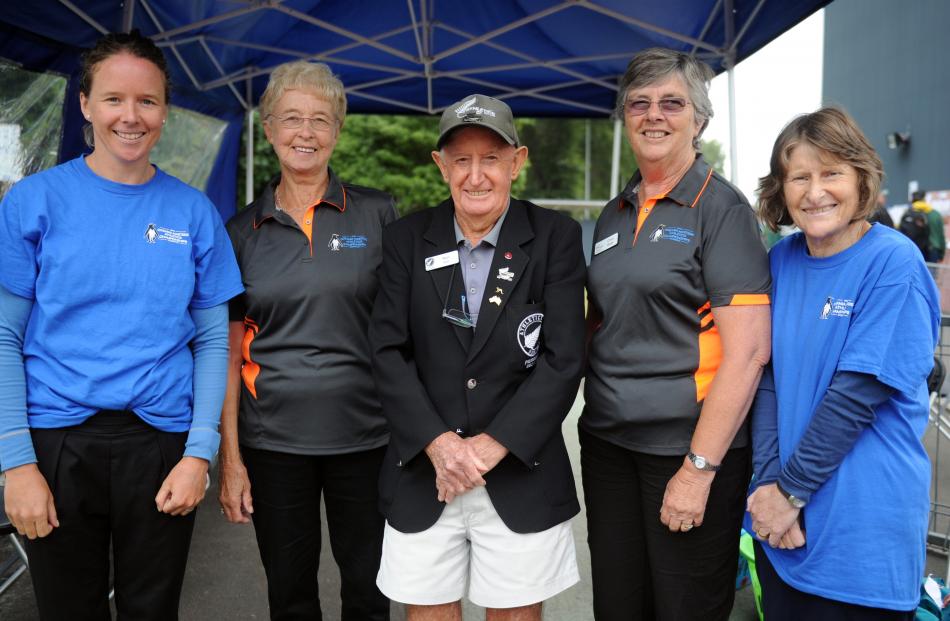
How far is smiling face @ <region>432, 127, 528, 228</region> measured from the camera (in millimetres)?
2098

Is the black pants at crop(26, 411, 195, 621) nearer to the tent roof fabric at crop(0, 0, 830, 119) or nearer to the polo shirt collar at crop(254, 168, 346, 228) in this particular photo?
the polo shirt collar at crop(254, 168, 346, 228)

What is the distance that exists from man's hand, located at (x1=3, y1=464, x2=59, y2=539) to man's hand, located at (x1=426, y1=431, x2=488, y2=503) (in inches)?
41.3

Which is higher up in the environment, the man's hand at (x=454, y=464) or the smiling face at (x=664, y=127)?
the smiling face at (x=664, y=127)

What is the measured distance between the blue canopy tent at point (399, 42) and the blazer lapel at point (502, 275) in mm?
3216

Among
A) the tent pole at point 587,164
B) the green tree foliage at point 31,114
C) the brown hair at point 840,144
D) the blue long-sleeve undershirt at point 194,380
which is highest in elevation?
the tent pole at point 587,164

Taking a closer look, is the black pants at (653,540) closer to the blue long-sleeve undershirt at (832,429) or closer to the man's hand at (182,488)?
the blue long-sleeve undershirt at (832,429)

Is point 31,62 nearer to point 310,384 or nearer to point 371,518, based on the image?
point 310,384

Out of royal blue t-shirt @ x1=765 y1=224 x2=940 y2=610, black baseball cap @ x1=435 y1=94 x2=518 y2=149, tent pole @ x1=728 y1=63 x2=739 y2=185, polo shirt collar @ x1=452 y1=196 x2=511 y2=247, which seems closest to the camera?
royal blue t-shirt @ x1=765 y1=224 x2=940 y2=610

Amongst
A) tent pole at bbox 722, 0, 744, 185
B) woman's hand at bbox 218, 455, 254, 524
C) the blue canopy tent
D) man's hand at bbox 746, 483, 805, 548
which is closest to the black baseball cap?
man's hand at bbox 746, 483, 805, 548

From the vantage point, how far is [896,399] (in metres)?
1.83

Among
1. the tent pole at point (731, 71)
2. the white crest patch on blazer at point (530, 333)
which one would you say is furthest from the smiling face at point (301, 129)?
the tent pole at point (731, 71)

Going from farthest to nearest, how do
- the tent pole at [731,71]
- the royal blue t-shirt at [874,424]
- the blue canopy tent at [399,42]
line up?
the tent pole at [731,71]
the blue canopy tent at [399,42]
the royal blue t-shirt at [874,424]

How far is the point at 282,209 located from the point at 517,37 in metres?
3.79

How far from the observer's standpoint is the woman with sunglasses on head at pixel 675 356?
207 cm
